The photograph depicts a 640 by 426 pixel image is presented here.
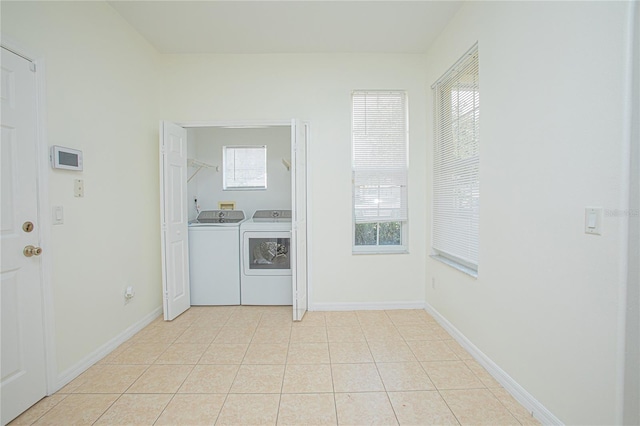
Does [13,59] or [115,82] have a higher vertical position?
[115,82]

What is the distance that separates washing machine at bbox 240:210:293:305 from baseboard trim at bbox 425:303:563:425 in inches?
69.0

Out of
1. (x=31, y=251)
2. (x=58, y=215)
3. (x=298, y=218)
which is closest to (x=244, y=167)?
(x=298, y=218)

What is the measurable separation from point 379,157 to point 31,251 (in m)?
2.87

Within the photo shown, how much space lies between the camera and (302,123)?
314 cm

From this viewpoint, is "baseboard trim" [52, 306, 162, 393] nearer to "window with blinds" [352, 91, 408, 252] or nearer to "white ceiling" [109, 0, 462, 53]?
"window with blinds" [352, 91, 408, 252]

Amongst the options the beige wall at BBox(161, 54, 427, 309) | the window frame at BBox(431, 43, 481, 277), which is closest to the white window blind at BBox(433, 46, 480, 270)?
the window frame at BBox(431, 43, 481, 277)

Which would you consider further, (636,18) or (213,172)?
(213,172)

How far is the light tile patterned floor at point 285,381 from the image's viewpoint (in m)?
1.65

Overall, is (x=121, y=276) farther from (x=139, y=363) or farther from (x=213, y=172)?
(x=213, y=172)

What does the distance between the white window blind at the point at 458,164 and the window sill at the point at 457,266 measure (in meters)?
0.04

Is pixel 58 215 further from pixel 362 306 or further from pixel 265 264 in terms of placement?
pixel 362 306

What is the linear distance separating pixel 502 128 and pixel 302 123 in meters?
1.88

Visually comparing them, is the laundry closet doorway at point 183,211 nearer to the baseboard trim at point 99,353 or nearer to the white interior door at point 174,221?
the white interior door at point 174,221

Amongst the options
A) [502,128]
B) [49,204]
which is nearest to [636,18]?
[502,128]
